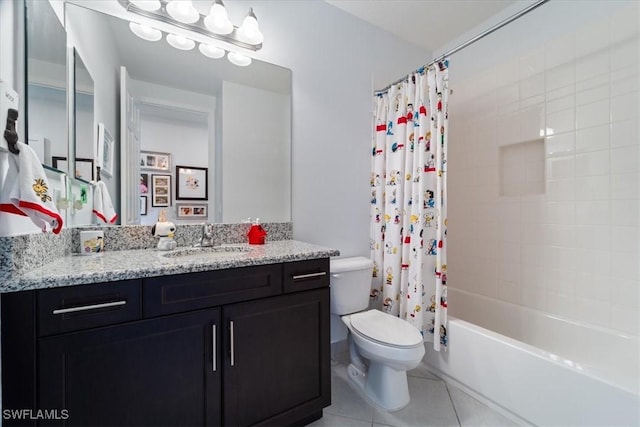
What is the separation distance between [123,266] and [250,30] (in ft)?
4.82

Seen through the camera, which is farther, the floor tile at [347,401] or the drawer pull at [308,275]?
the floor tile at [347,401]

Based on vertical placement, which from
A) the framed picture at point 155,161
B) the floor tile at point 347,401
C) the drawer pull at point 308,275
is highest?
the framed picture at point 155,161

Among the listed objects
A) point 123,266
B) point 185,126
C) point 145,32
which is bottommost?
point 123,266

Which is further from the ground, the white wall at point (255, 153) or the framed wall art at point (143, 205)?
the white wall at point (255, 153)

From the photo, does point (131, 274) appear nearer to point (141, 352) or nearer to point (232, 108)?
point (141, 352)

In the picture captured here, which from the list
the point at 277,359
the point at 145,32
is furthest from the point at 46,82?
the point at 277,359

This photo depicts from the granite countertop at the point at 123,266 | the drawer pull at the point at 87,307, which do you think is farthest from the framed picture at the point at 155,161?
the drawer pull at the point at 87,307

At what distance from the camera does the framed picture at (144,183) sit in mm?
1504

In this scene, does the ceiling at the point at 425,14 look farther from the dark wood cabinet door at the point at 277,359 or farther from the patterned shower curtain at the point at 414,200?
the dark wood cabinet door at the point at 277,359

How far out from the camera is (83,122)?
4.27 ft

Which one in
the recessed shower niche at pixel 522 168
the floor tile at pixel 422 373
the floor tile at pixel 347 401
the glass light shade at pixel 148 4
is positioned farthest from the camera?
the recessed shower niche at pixel 522 168

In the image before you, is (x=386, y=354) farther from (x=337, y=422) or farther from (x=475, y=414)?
(x=475, y=414)

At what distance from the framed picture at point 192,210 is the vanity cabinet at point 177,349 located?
642 mm

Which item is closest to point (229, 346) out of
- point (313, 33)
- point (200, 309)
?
point (200, 309)
